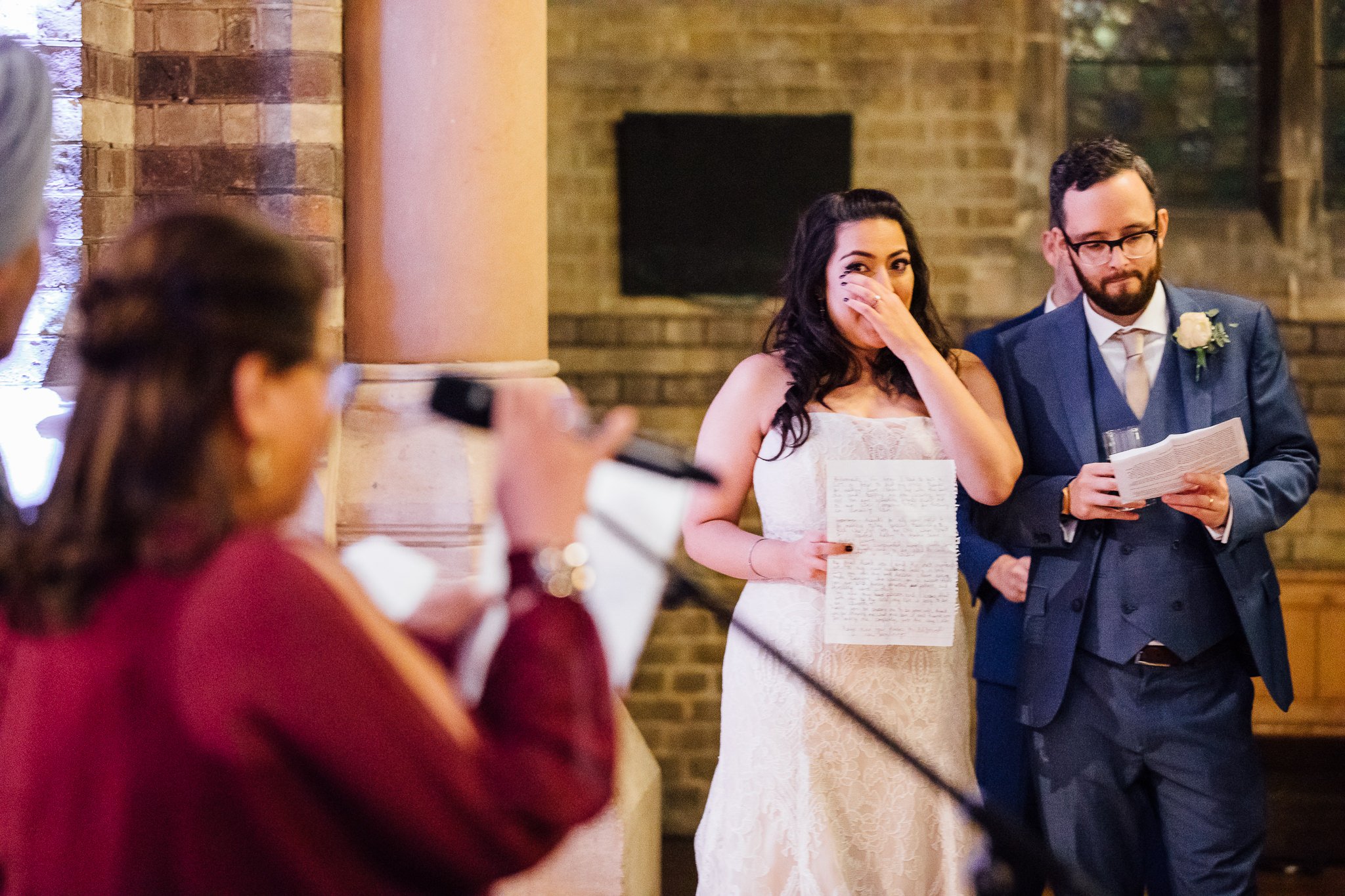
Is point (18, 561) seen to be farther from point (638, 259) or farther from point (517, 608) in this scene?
point (638, 259)

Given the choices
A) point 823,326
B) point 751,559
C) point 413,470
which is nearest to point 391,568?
point 413,470

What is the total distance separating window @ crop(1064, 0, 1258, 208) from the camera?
5.77 metres

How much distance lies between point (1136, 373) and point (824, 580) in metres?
0.75

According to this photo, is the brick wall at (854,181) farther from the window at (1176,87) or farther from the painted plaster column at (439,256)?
the painted plaster column at (439,256)

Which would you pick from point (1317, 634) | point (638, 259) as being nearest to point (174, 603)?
point (638, 259)

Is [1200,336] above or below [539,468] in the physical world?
above

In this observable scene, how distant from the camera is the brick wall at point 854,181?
5.52 meters

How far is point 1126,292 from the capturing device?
8.49ft

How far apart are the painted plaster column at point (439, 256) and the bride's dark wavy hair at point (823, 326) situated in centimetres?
61

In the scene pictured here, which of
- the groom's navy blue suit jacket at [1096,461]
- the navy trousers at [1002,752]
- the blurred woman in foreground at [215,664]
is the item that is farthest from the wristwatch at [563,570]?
the navy trousers at [1002,752]

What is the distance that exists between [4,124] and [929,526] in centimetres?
165

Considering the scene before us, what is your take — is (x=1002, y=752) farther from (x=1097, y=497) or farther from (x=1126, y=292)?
(x=1126, y=292)

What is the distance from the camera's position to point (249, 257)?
1112 mm

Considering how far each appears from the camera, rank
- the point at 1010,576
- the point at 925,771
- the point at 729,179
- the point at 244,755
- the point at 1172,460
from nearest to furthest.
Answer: the point at 244,755 < the point at 925,771 < the point at 1172,460 < the point at 1010,576 < the point at 729,179
